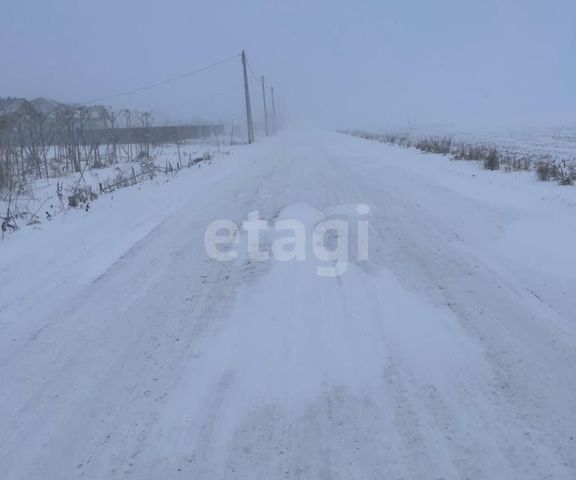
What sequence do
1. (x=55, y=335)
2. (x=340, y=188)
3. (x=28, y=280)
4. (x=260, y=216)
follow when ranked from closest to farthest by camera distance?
(x=55, y=335), (x=28, y=280), (x=260, y=216), (x=340, y=188)

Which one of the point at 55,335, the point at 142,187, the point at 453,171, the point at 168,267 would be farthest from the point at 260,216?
the point at 453,171

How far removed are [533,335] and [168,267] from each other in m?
3.66

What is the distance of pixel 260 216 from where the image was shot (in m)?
7.30

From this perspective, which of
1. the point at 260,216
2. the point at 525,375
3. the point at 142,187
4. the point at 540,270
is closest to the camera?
the point at 525,375

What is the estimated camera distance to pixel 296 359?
3.31 m

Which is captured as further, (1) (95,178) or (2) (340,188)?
(1) (95,178)

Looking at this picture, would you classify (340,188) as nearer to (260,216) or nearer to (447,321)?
(260,216)
